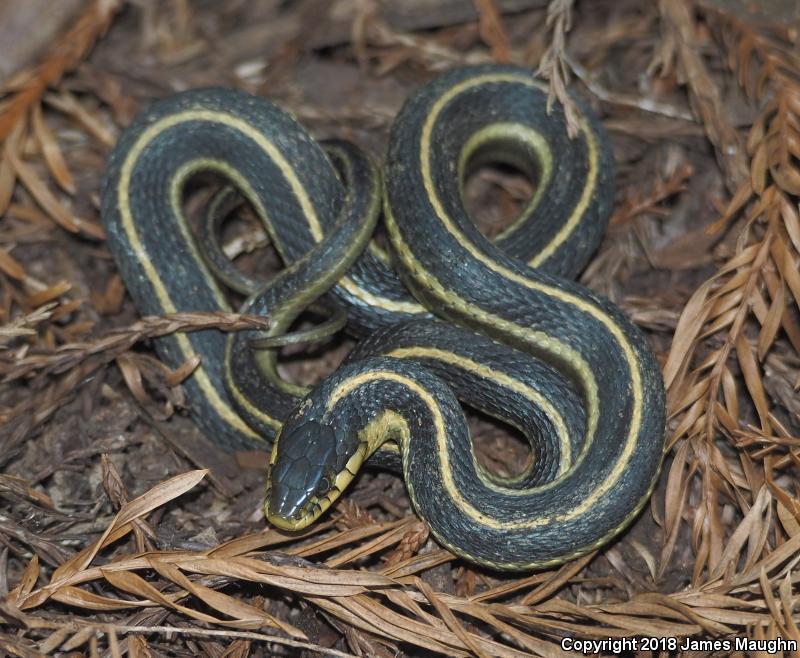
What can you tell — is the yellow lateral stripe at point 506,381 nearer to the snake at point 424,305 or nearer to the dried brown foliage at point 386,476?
the snake at point 424,305

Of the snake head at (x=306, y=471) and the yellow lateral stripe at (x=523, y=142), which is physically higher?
the yellow lateral stripe at (x=523, y=142)

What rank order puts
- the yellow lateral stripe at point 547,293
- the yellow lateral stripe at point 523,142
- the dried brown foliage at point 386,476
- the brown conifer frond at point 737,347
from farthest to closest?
the yellow lateral stripe at point 523,142 → the brown conifer frond at point 737,347 → the yellow lateral stripe at point 547,293 → the dried brown foliage at point 386,476

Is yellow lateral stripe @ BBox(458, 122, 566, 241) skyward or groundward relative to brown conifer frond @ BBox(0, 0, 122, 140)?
groundward

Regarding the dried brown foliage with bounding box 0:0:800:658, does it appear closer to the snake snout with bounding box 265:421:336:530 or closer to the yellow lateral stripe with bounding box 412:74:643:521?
the snake snout with bounding box 265:421:336:530

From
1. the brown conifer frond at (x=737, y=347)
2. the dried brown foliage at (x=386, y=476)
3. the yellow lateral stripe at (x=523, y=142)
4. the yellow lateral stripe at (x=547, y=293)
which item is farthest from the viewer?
the yellow lateral stripe at (x=523, y=142)

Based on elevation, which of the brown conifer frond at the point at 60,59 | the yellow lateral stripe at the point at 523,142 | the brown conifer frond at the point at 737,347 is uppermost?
the brown conifer frond at the point at 60,59

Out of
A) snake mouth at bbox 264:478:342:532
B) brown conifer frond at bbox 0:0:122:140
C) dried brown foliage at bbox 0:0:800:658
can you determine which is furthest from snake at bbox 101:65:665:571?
brown conifer frond at bbox 0:0:122:140

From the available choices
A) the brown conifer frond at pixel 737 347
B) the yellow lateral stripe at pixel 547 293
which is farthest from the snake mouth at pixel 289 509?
the brown conifer frond at pixel 737 347

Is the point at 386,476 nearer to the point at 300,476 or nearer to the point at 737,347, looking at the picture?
the point at 300,476
